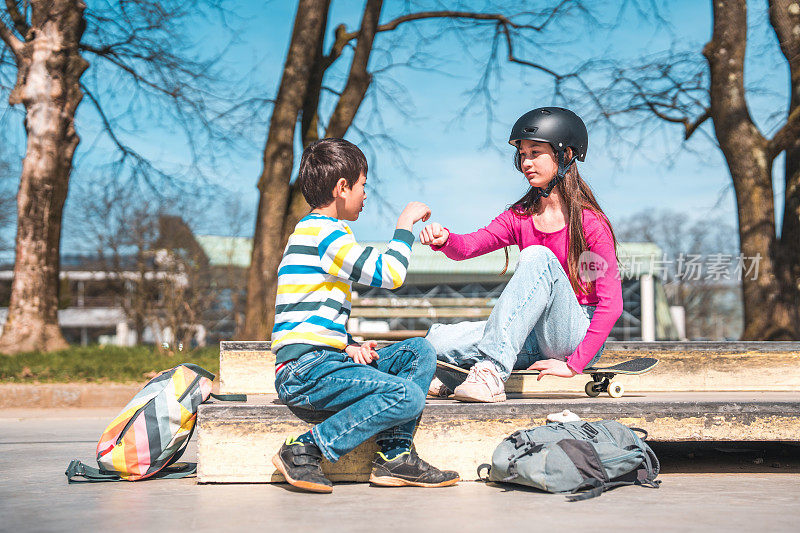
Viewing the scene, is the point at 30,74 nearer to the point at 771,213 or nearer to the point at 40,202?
the point at 40,202

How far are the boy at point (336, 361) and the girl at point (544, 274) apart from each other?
0.48 m

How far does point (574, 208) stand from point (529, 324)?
696mm

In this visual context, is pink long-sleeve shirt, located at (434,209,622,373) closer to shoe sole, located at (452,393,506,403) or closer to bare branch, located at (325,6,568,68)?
shoe sole, located at (452,393,506,403)

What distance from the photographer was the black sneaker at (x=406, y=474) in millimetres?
3361

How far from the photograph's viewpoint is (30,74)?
36.6 feet

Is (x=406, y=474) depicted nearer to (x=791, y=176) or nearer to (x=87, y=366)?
(x=87, y=366)

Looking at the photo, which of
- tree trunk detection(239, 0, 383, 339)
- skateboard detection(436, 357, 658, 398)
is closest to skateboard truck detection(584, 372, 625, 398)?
skateboard detection(436, 357, 658, 398)

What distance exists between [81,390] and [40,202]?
396 cm

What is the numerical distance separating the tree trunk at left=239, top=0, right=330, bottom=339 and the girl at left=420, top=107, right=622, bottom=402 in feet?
21.1

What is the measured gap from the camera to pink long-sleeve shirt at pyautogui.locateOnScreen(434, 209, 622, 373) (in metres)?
3.79

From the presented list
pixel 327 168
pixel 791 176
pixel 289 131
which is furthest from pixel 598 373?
pixel 289 131

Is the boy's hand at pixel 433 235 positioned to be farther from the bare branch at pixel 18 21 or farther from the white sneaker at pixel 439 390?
the bare branch at pixel 18 21

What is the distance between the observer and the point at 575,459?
3223 millimetres

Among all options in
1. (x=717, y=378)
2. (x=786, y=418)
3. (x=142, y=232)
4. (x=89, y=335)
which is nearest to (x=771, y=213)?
(x=717, y=378)
